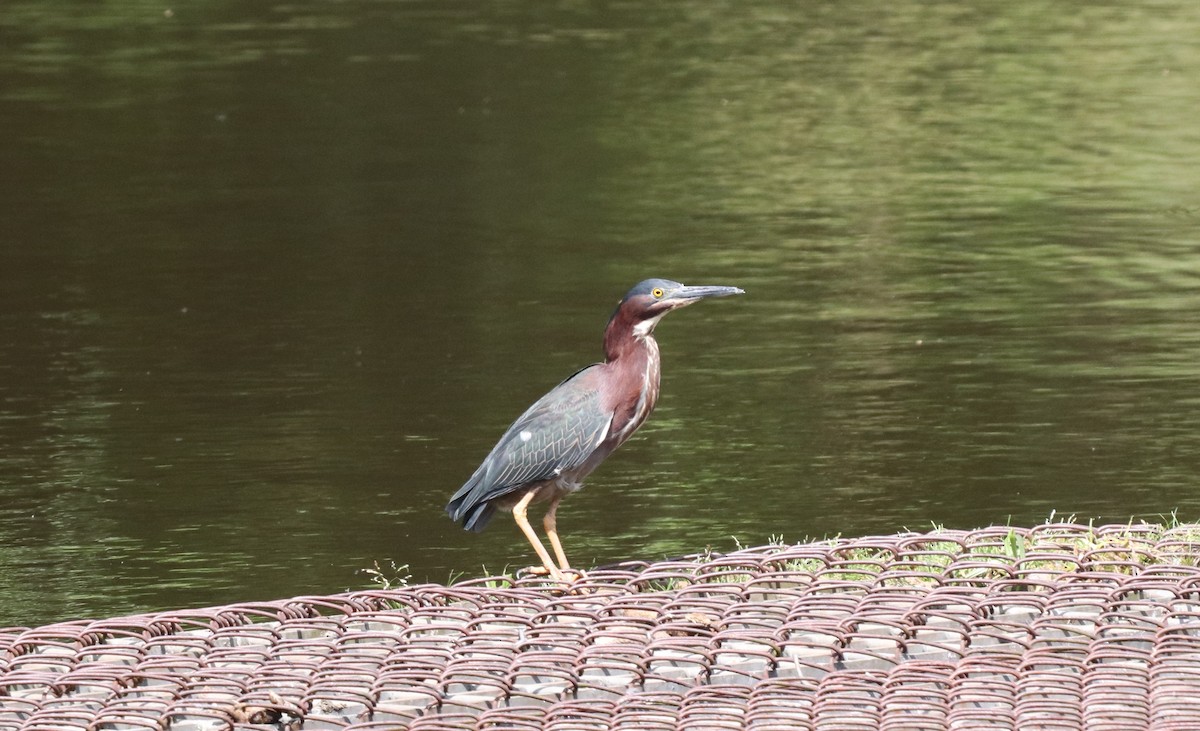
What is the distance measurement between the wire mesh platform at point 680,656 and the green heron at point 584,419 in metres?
0.69

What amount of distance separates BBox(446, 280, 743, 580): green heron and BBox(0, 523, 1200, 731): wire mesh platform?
685mm

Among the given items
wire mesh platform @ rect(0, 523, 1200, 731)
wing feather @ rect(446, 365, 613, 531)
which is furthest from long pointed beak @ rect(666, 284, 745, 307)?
Answer: wire mesh platform @ rect(0, 523, 1200, 731)

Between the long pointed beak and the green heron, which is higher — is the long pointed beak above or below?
above

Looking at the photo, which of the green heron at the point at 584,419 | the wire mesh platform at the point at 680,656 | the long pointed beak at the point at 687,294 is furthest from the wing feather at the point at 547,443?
the wire mesh platform at the point at 680,656

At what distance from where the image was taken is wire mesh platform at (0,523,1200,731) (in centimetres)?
446

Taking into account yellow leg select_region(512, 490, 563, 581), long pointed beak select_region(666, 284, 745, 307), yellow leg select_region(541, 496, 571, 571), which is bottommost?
yellow leg select_region(541, 496, 571, 571)

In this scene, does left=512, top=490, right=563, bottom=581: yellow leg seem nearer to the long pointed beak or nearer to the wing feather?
the wing feather

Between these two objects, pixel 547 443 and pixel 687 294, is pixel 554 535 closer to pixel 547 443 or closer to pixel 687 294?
pixel 547 443

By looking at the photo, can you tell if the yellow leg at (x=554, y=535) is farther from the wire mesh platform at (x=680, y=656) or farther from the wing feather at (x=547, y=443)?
the wire mesh platform at (x=680, y=656)

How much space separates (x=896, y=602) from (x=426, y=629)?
1.21 metres

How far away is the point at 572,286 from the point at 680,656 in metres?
7.65

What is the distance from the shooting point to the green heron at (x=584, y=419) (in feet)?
20.9

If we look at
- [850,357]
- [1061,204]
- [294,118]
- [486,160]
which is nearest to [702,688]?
[850,357]

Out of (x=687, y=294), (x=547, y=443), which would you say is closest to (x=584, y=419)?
(x=547, y=443)
